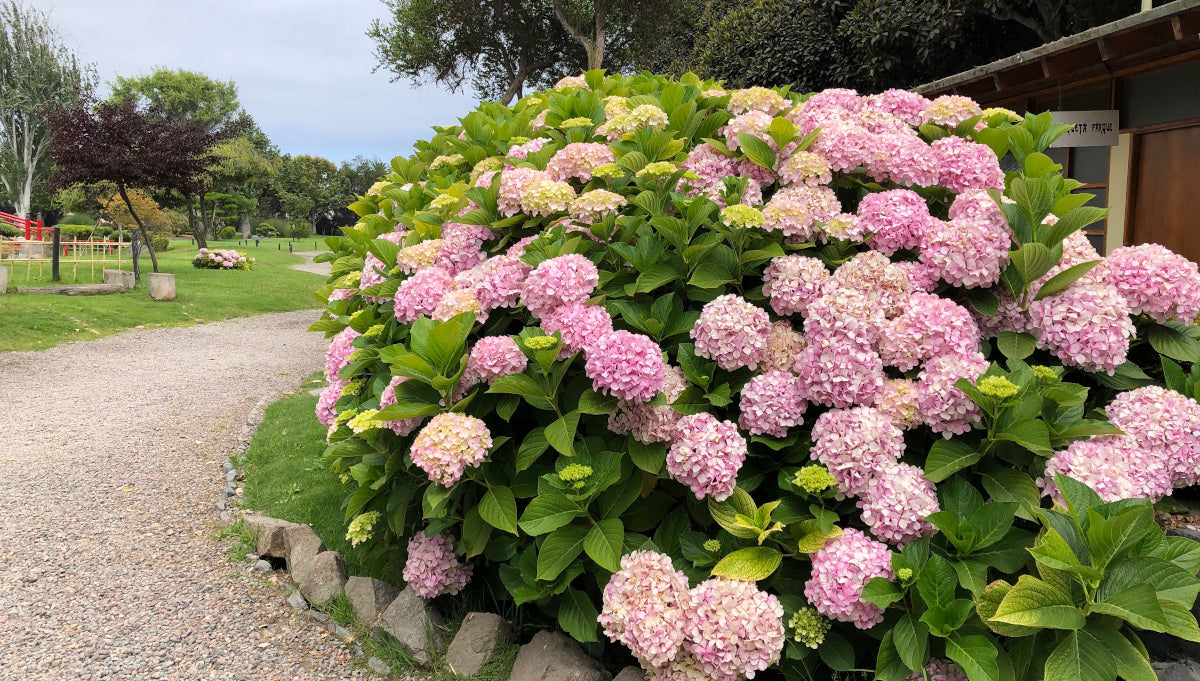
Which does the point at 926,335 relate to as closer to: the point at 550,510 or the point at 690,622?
the point at 690,622

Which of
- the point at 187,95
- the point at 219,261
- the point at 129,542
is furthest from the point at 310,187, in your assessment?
the point at 129,542

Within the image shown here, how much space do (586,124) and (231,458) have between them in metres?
4.17

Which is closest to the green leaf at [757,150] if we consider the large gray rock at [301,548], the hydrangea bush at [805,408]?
the hydrangea bush at [805,408]

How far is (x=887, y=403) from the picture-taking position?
→ 210 centimetres

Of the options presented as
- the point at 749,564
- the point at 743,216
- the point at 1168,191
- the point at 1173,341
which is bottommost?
the point at 749,564

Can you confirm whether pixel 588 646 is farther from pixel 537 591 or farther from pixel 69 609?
pixel 69 609

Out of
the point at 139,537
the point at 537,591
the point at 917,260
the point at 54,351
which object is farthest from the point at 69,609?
the point at 54,351

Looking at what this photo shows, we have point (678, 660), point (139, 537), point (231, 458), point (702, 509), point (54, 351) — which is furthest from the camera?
point (54, 351)

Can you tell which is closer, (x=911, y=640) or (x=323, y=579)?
(x=911, y=640)

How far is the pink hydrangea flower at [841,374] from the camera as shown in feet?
6.85

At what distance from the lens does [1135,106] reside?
716cm

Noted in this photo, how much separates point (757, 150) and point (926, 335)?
3.29 ft

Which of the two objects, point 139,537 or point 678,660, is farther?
point 139,537

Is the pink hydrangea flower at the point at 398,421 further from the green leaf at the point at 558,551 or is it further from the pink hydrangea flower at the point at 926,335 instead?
the pink hydrangea flower at the point at 926,335
